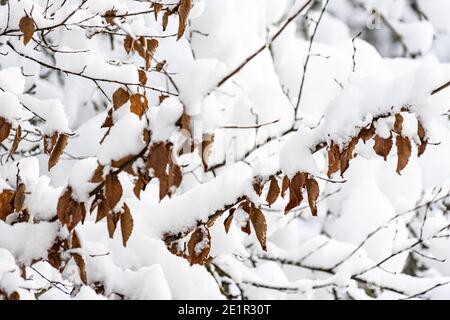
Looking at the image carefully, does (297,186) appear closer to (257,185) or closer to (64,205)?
(257,185)

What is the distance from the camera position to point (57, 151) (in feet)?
5.97

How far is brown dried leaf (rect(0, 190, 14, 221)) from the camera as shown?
188 centimetres

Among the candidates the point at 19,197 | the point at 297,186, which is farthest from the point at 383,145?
the point at 19,197

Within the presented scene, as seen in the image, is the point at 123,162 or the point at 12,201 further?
the point at 12,201

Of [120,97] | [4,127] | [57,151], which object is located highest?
[120,97]

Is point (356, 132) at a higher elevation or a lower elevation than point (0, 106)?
lower

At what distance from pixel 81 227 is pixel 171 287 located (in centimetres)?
45

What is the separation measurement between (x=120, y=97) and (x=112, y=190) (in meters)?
0.54

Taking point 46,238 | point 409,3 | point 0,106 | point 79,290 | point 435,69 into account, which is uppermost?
point 409,3

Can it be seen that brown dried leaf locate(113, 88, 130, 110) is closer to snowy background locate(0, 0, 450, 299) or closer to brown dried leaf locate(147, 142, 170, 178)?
snowy background locate(0, 0, 450, 299)

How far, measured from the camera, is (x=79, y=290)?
2.04 meters
